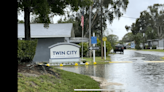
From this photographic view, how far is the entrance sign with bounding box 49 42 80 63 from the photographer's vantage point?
20.1 m

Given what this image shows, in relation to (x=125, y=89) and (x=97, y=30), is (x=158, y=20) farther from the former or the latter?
(x=125, y=89)

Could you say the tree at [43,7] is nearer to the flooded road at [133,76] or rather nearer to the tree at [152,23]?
the flooded road at [133,76]

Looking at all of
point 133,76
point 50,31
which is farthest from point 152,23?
point 133,76

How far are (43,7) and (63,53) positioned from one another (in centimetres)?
1191

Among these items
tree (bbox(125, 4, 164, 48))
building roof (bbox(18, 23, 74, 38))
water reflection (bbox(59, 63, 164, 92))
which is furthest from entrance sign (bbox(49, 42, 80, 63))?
tree (bbox(125, 4, 164, 48))

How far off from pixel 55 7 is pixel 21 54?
3480 mm

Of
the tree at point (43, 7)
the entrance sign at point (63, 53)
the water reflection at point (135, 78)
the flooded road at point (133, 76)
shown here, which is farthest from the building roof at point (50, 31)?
the tree at point (43, 7)

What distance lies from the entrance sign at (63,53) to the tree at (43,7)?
9.57 meters

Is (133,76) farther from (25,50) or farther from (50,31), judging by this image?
(50,31)

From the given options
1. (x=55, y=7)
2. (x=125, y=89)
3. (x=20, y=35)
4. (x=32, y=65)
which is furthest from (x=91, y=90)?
(x=20, y=35)

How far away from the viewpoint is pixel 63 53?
20.3 m

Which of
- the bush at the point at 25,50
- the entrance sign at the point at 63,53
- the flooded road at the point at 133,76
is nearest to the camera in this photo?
the bush at the point at 25,50

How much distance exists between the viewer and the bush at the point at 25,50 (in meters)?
8.03
